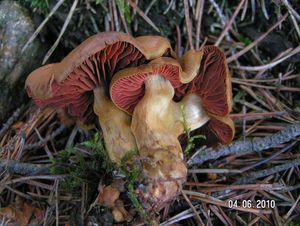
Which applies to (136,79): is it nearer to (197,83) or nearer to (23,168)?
(197,83)

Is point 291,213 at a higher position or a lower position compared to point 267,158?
lower

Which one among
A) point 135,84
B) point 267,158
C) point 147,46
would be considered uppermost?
point 147,46

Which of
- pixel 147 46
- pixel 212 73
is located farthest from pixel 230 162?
pixel 147 46

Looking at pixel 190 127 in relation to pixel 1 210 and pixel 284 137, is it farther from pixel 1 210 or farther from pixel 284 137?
pixel 1 210

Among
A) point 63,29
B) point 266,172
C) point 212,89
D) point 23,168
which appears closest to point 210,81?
point 212,89
